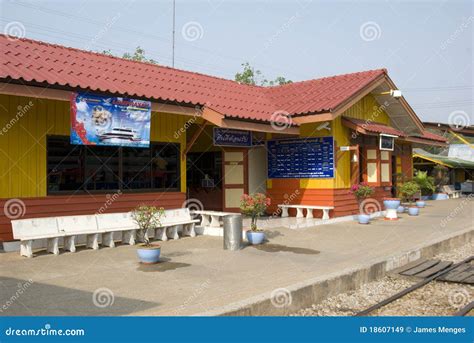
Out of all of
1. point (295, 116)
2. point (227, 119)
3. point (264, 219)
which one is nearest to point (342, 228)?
point (264, 219)

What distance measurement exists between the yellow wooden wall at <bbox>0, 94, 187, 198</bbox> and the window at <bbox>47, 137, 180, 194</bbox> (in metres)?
0.22

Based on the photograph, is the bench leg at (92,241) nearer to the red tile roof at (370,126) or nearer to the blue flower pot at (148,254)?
the blue flower pot at (148,254)

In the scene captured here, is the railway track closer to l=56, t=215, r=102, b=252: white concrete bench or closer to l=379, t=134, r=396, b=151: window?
l=56, t=215, r=102, b=252: white concrete bench

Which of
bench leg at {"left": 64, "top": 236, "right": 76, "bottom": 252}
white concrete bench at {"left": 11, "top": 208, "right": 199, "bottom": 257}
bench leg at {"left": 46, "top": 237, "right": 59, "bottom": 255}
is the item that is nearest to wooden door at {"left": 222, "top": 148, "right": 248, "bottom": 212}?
white concrete bench at {"left": 11, "top": 208, "right": 199, "bottom": 257}

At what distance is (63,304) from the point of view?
18.1 ft

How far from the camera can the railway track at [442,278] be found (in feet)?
19.6

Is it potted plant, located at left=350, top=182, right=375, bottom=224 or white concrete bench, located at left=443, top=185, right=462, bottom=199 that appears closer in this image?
potted plant, located at left=350, top=182, right=375, bottom=224

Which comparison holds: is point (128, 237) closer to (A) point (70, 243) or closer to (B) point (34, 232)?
(A) point (70, 243)

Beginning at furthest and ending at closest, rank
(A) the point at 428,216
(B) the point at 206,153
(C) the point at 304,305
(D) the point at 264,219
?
(A) the point at 428,216, (B) the point at 206,153, (D) the point at 264,219, (C) the point at 304,305

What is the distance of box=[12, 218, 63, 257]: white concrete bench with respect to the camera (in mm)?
8320

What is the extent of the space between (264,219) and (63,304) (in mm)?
8592

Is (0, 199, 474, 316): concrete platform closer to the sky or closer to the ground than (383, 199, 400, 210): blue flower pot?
closer to the ground

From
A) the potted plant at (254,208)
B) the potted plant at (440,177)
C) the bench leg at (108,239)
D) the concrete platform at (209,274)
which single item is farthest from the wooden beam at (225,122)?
the potted plant at (440,177)

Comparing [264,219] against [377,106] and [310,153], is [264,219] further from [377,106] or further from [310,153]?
[377,106]
